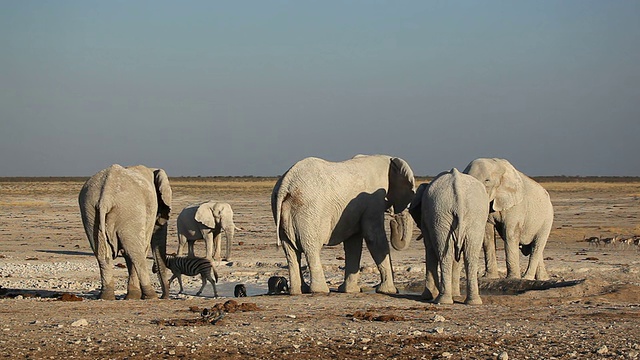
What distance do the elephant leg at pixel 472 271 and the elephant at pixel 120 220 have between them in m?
4.78

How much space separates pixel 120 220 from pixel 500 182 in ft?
21.1

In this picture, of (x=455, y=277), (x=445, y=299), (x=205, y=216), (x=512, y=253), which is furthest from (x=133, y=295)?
(x=205, y=216)

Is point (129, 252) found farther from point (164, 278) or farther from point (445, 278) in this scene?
point (445, 278)

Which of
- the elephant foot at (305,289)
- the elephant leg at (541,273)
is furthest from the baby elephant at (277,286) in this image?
the elephant leg at (541,273)

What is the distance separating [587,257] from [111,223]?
40.7ft

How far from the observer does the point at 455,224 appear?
14750mm

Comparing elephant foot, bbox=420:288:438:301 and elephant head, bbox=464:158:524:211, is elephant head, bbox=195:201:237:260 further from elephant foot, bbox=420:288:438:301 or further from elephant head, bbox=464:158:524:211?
elephant foot, bbox=420:288:438:301

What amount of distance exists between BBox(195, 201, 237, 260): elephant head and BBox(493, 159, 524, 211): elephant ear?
9.36 metres

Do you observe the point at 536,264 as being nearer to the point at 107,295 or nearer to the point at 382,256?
the point at 382,256

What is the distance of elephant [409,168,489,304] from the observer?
14.7m

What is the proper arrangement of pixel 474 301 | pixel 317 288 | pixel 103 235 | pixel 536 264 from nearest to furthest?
pixel 474 301, pixel 103 235, pixel 317 288, pixel 536 264

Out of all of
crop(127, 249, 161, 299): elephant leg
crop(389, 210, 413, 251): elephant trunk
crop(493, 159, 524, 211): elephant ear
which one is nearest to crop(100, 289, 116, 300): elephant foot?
crop(127, 249, 161, 299): elephant leg

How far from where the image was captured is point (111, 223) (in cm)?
1541

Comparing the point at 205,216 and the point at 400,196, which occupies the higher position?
the point at 400,196
